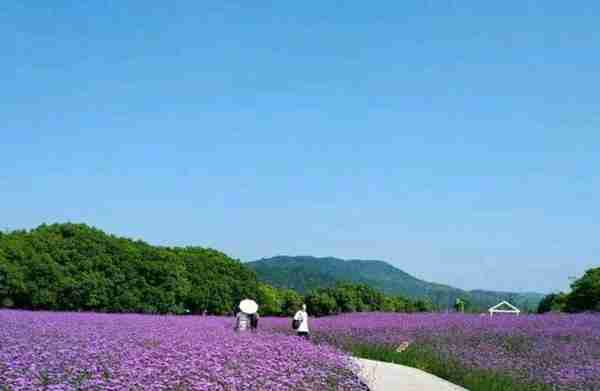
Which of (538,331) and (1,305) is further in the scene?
(1,305)

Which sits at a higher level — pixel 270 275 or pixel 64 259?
pixel 270 275

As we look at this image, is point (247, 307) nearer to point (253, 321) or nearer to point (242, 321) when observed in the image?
point (242, 321)

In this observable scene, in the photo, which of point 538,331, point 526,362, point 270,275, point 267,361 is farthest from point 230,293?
point 270,275

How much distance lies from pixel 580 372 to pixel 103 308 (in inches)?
803

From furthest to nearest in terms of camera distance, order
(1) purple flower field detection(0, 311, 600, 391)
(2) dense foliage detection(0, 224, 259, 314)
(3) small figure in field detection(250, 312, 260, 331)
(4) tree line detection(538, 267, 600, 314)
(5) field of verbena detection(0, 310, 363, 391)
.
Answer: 1. (4) tree line detection(538, 267, 600, 314)
2. (2) dense foliage detection(0, 224, 259, 314)
3. (3) small figure in field detection(250, 312, 260, 331)
4. (1) purple flower field detection(0, 311, 600, 391)
5. (5) field of verbena detection(0, 310, 363, 391)

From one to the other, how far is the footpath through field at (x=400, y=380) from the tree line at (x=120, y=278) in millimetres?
16873

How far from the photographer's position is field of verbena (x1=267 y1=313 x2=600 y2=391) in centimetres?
1061

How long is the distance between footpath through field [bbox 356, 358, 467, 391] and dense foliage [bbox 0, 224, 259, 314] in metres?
16.8

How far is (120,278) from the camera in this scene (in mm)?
28172

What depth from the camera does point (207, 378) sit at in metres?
6.96

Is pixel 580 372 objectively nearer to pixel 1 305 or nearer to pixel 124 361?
pixel 124 361

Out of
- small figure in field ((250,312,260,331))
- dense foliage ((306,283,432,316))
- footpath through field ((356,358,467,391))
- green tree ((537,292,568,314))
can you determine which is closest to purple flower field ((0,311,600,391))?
footpath through field ((356,358,467,391))

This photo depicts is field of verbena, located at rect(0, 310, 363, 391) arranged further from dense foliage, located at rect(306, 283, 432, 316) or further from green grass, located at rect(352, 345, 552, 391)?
dense foliage, located at rect(306, 283, 432, 316)

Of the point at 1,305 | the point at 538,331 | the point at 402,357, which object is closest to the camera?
the point at 402,357
